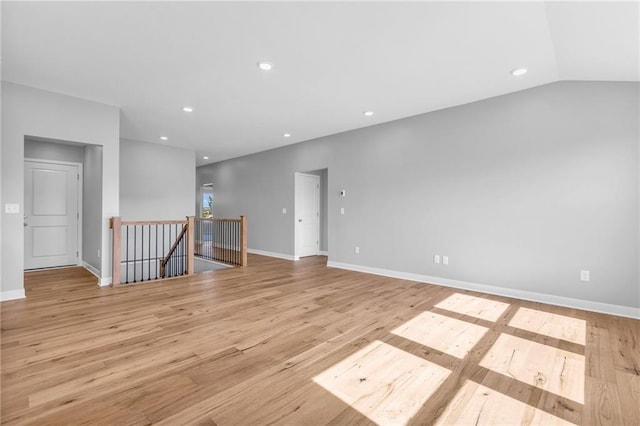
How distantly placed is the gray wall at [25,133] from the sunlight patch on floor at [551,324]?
555 centimetres

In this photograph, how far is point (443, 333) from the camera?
8.95 ft

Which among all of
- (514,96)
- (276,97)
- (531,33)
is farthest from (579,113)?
(276,97)

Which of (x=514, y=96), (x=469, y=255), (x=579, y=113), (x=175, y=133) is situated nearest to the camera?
(x=579, y=113)

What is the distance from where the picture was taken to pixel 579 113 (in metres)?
3.44

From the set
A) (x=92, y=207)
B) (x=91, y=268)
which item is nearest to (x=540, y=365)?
(x=92, y=207)

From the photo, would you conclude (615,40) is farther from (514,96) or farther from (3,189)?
(3,189)

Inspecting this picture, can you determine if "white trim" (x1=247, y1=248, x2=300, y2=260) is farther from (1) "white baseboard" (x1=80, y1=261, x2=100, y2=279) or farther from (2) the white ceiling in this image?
(2) the white ceiling

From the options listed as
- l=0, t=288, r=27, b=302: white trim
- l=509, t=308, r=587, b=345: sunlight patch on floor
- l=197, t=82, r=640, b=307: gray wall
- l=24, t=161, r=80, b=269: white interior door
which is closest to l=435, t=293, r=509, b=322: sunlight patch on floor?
l=509, t=308, r=587, b=345: sunlight patch on floor

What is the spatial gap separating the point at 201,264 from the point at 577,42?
7.65 m

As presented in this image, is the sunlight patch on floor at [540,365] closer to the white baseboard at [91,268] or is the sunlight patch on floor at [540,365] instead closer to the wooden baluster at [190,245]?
the wooden baluster at [190,245]

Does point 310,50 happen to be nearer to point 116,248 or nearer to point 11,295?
point 116,248

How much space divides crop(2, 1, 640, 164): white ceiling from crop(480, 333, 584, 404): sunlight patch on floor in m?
2.72

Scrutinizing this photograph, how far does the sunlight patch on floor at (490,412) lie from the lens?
5.17ft

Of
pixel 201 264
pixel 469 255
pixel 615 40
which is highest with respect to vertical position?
pixel 615 40
